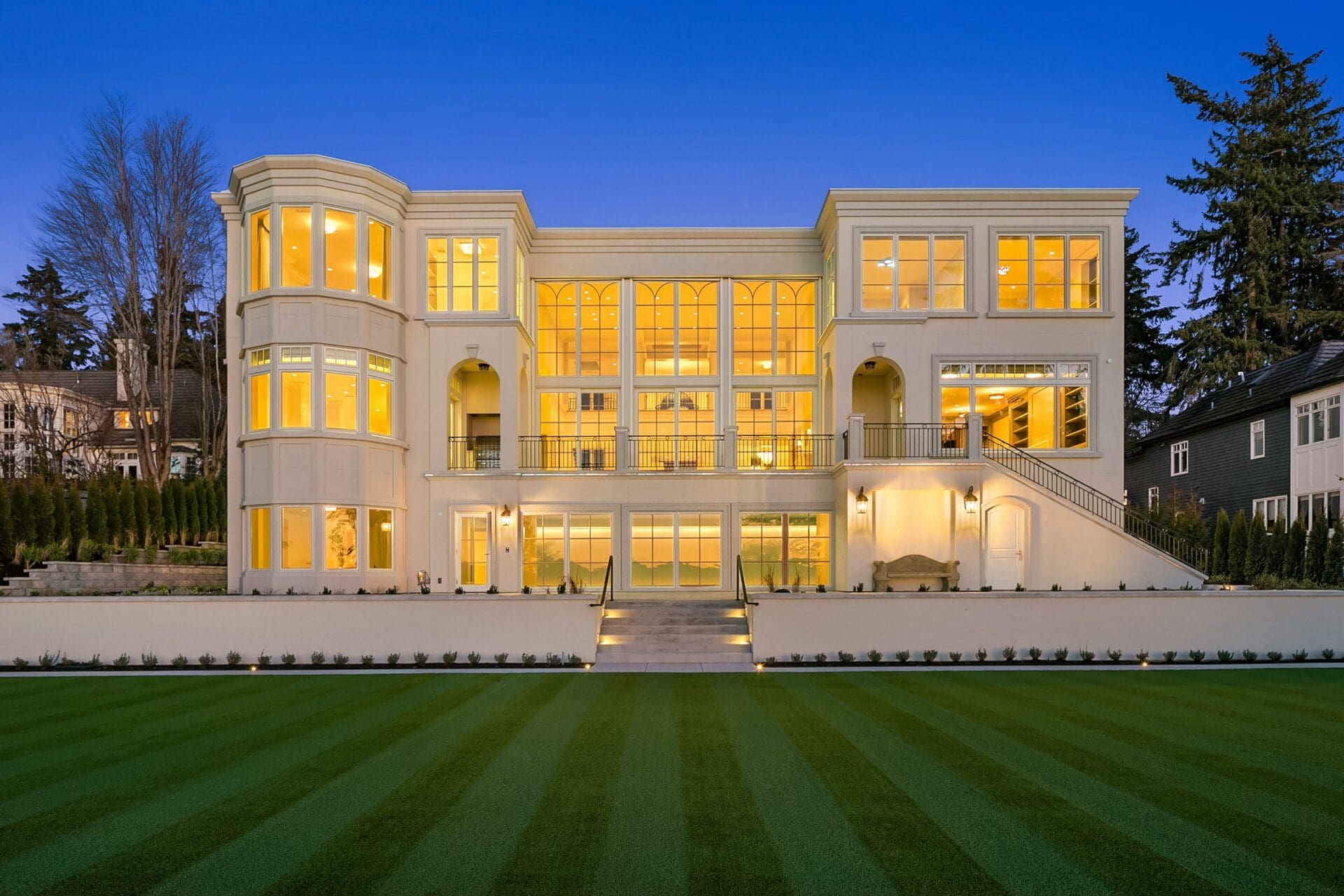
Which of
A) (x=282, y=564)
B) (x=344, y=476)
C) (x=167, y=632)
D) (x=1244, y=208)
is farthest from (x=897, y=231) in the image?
(x=1244, y=208)

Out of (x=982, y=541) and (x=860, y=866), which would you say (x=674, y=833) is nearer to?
(x=860, y=866)

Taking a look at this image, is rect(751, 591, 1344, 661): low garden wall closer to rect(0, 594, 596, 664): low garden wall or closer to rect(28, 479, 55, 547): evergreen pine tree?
rect(0, 594, 596, 664): low garden wall

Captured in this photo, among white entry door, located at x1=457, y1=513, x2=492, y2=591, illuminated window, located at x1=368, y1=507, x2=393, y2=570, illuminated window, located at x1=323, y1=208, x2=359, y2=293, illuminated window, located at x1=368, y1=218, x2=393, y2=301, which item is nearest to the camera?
illuminated window, located at x1=323, y1=208, x2=359, y2=293

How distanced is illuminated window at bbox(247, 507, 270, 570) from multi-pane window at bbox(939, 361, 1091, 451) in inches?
631

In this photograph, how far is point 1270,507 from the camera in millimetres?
26672

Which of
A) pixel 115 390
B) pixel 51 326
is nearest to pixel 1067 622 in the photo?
pixel 115 390

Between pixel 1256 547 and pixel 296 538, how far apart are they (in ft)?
77.4

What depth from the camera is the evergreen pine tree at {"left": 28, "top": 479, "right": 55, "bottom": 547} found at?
19516mm

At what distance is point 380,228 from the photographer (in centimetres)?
2067

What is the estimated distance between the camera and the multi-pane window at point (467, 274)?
21391 millimetres

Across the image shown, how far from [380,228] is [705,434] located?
9584mm

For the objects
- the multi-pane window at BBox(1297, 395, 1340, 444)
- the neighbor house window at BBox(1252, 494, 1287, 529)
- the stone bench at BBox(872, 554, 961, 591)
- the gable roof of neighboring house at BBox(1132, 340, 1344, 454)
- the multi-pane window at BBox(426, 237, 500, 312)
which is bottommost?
the stone bench at BBox(872, 554, 961, 591)

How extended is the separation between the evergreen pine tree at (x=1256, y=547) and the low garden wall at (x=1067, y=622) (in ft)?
22.5

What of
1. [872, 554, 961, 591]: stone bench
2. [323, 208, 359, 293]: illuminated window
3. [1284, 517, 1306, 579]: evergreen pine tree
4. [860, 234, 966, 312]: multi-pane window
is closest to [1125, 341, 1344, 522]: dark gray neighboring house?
[1284, 517, 1306, 579]: evergreen pine tree
